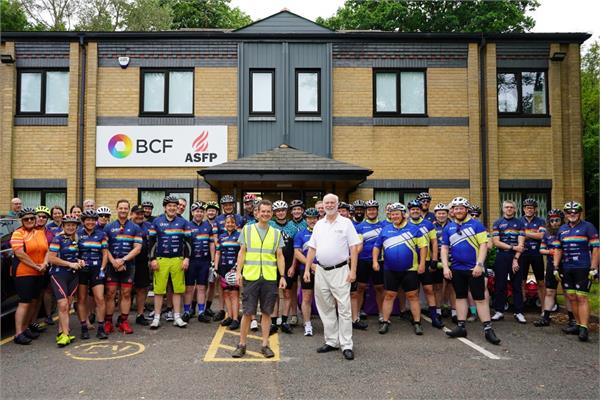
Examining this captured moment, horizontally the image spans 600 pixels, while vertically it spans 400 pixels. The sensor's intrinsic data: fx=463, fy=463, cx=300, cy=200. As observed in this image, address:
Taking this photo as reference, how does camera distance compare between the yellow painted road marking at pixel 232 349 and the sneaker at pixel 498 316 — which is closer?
the yellow painted road marking at pixel 232 349

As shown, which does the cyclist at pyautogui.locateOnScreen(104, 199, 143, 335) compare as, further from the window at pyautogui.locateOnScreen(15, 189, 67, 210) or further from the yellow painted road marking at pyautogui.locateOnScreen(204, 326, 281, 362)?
the window at pyautogui.locateOnScreen(15, 189, 67, 210)

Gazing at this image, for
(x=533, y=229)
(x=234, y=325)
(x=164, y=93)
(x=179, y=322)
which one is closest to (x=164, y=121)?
(x=164, y=93)

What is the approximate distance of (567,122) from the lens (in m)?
14.0

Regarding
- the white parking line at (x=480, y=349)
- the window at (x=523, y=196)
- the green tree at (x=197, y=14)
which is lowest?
the white parking line at (x=480, y=349)

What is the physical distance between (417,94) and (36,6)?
91.0 ft

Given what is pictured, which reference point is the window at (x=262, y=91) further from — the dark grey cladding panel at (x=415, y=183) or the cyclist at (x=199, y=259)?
the cyclist at (x=199, y=259)

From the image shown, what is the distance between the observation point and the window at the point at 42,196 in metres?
13.6

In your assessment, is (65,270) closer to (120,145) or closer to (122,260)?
(122,260)

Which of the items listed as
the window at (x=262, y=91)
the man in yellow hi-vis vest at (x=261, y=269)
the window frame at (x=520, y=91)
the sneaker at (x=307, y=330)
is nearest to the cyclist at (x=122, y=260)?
the man in yellow hi-vis vest at (x=261, y=269)

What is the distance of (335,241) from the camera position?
6.36 m

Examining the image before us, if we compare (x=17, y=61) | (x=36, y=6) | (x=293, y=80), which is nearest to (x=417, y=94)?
(x=293, y=80)

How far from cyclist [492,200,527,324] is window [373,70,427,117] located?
6304 millimetres

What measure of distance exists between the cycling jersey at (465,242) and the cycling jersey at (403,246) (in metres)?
0.45

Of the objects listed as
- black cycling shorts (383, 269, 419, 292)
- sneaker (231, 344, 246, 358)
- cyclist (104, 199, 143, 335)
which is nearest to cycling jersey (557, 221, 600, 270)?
black cycling shorts (383, 269, 419, 292)
